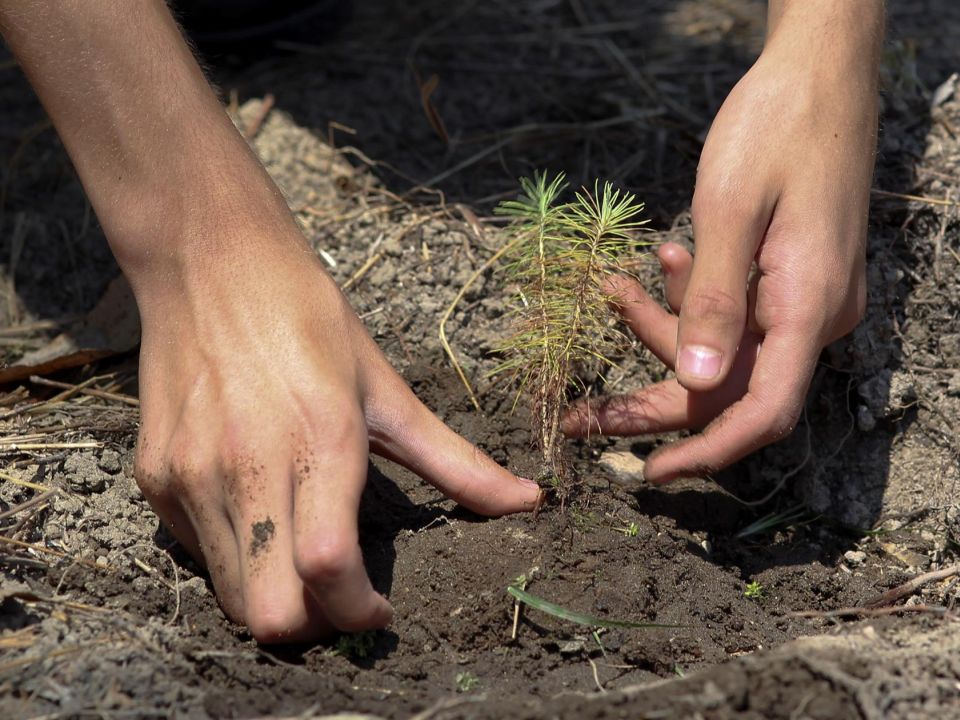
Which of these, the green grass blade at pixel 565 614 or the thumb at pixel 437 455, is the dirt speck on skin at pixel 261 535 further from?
the green grass blade at pixel 565 614

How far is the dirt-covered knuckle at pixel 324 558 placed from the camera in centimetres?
174

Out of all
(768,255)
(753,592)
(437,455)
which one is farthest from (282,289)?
(753,592)

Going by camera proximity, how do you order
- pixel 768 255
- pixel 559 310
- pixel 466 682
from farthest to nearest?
pixel 559 310 < pixel 768 255 < pixel 466 682

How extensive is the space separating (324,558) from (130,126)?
1061 mm

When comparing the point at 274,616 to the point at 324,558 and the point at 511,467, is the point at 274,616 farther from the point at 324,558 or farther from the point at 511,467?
the point at 511,467

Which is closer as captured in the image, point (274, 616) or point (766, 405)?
point (274, 616)

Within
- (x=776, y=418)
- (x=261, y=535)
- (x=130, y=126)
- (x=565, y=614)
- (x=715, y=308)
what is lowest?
(x=565, y=614)

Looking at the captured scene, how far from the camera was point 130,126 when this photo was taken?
2096 mm

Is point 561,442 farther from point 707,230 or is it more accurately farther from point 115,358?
point 115,358

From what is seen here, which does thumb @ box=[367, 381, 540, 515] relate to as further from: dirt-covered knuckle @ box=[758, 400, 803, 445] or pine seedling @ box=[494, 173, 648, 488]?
dirt-covered knuckle @ box=[758, 400, 803, 445]

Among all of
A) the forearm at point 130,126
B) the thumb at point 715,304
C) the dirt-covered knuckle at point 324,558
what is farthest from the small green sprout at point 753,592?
the forearm at point 130,126

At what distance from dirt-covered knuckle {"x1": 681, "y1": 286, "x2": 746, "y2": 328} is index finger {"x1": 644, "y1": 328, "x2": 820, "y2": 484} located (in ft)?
0.43

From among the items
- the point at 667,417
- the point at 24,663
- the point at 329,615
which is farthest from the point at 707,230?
the point at 24,663

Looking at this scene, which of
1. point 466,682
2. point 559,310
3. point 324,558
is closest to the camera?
point 324,558
